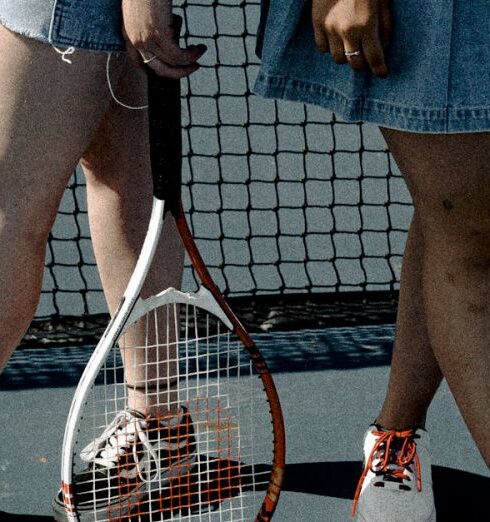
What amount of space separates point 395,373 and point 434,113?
1.68 feet

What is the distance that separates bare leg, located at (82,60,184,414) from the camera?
155cm

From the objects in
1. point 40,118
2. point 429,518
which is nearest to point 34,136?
point 40,118

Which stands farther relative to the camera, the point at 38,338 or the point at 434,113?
the point at 38,338

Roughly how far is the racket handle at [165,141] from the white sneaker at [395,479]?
0.53m

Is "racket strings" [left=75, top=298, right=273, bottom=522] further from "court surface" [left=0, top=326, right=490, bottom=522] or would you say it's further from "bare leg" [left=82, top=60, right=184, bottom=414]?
"court surface" [left=0, top=326, right=490, bottom=522]

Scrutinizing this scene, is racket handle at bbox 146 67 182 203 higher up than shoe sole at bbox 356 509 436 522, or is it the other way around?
racket handle at bbox 146 67 182 203

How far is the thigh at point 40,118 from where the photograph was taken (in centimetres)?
135

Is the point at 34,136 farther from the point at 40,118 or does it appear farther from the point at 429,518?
the point at 429,518

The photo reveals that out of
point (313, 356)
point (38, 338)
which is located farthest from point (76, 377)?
point (313, 356)

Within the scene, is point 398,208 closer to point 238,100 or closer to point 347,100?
point 238,100

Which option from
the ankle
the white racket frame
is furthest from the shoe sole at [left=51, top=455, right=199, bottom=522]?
the ankle

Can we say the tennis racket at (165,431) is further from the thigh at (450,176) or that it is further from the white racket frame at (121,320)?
the thigh at (450,176)

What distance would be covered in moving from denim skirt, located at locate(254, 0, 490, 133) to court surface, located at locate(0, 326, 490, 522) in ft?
2.33

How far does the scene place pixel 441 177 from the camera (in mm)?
1234
